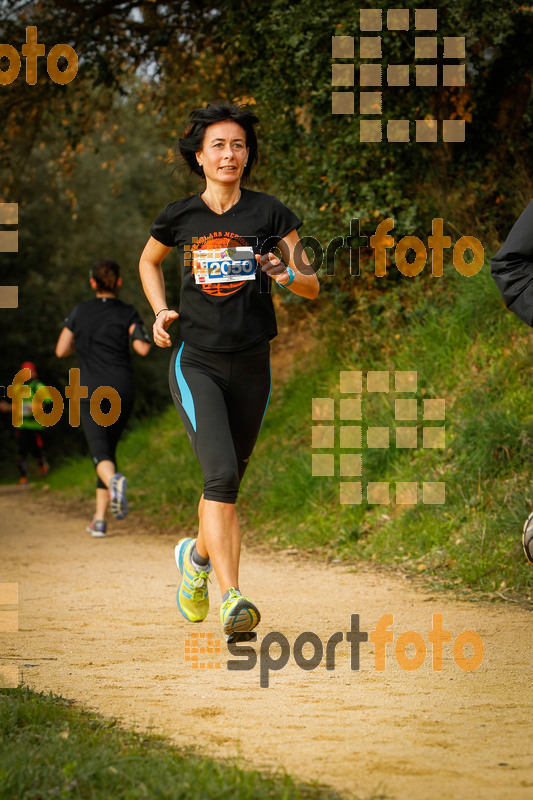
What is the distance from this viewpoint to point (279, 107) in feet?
33.2

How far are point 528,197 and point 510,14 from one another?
1712 millimetres

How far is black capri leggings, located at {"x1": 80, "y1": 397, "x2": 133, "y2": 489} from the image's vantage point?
868 cm

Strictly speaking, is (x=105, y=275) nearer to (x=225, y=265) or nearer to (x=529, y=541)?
(x=225, y=265)

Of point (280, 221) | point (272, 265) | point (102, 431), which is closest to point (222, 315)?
point (272, 265)

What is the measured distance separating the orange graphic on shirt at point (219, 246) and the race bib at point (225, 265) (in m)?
0.02

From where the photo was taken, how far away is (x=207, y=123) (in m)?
4.73

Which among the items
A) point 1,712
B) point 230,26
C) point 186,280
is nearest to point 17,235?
point 230,26

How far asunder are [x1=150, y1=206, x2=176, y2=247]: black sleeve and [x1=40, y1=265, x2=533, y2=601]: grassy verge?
112 inches

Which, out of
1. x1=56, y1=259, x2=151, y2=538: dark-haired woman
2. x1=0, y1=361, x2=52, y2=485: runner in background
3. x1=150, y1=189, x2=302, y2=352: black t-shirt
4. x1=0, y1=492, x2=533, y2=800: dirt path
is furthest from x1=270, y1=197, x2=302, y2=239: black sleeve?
x1=0, y1=361, x2=52, y2=485: runner in background

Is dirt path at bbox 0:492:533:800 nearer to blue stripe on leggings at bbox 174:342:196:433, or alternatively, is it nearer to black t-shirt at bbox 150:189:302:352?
blue stripe on leggings at bbox 174:342:196:433

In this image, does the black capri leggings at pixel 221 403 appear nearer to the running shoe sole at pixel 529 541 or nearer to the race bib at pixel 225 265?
the race bib at pixel 225 265

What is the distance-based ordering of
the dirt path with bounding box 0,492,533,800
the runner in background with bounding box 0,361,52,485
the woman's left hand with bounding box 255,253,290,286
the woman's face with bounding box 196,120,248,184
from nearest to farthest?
1. the dirt path with bounding box 0,492,533,800
2. the woman's left hand with bounding box 255,253,290,286
3. the woman's face with bounding box 196,120,248,184
4. the runner in background with bounding box 0,361,52,485

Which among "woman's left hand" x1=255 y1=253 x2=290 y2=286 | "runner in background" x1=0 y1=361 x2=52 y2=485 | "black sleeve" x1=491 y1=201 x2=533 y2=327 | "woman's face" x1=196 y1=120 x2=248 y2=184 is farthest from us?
"runner in background" x1=0 y1=361 x2=52 y2=485

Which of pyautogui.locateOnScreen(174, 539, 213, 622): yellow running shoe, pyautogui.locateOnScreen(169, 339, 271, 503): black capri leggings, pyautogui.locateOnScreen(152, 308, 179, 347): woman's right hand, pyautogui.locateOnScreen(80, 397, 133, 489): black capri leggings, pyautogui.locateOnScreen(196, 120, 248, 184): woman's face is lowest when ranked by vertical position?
pyautogui.locateOnScreen(174, 539, 213, 622): yellow running shoe
